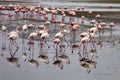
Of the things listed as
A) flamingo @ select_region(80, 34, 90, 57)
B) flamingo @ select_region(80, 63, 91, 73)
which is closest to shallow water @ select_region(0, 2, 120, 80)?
flamingo @ select_region(80, 63, 91, 73)

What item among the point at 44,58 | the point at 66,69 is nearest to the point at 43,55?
the point at 44,58

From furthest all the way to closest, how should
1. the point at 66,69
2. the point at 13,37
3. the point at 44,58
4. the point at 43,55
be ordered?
1. the point at 13,37
2. the point at 43,55
3. the point at 44,58
4. the point at 66,69

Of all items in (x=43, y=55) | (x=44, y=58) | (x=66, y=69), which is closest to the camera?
(x=66, y=69)

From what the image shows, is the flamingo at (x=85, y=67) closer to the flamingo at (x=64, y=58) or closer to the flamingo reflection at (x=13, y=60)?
the flamingo at (x=64, y=58)

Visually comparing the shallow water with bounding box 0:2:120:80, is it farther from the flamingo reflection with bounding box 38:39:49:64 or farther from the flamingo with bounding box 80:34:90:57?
the flamingo with bounding box 80:34:90:57

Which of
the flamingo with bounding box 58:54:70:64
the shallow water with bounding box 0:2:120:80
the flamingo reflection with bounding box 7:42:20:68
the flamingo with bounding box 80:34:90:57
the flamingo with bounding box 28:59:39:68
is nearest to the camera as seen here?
the shallow water with bounding box 0:2:120:80

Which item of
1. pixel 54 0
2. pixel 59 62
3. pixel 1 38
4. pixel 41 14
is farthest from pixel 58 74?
pixel 54 0

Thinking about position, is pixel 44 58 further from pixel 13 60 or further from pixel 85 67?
pixel 85 67

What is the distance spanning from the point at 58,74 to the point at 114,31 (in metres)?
10.7

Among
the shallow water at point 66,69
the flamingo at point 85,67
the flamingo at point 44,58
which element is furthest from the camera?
the flamingo at point 44,58

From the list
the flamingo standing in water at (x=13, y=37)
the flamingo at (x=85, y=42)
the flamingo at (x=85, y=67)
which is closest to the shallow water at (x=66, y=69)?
the flamingo at (x=85, y=67)

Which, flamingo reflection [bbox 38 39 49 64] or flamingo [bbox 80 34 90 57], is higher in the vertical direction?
flamingo [bbox 80 34 90 57]

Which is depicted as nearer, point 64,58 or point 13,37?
point 64,58

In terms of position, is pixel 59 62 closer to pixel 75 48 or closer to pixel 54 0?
pixel 75 48
